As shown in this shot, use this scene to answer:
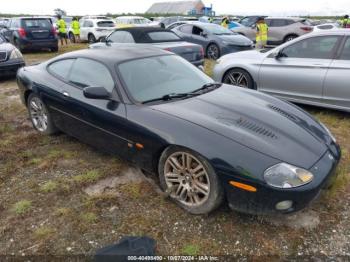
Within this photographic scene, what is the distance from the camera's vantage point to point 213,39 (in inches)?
475

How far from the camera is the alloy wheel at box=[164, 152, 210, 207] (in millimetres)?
2914

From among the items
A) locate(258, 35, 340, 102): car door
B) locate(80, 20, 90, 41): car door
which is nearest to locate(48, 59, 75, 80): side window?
locate(258, 35, 340, 102): car door

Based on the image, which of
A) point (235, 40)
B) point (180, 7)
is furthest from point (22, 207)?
point (180, 7)

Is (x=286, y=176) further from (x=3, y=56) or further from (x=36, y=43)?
(x=36, y=43)

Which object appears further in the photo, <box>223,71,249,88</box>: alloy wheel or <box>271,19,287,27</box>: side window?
<box>271,19,287,27</box>: side window

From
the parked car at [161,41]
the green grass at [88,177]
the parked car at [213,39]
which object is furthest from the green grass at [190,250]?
the parked car at [213,39]

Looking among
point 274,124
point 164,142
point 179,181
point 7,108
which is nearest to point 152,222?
point 179,181

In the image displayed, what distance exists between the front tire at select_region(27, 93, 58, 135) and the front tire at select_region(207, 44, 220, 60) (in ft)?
26.9

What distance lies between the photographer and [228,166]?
2.66 meters

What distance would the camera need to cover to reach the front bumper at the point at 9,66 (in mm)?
8609

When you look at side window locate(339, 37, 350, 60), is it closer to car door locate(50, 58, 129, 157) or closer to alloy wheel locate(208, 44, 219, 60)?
car door locate(50, 58, 129, 157)

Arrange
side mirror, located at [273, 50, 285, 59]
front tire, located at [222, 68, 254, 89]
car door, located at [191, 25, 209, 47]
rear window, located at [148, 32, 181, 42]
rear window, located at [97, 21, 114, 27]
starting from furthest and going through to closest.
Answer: rear window, located at [97, 21, 114, 27] → car door, located at [191, 25, 209, 47] → rear window, located at [148, 32, 181, 42] → front tire, located at [222, 68, 254, 89] → side mirror, located at [273, 50, 285, 59]

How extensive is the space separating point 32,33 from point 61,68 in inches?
440

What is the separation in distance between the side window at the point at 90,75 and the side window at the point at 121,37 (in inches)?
204
